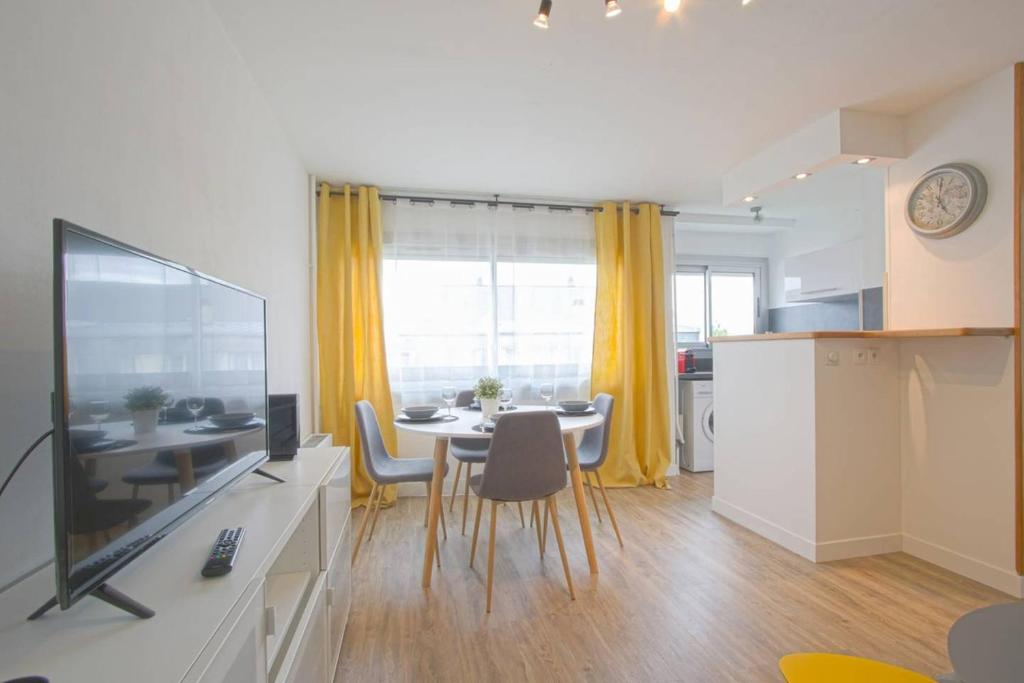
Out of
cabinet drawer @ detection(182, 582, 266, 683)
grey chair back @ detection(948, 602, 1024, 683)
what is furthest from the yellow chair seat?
cabinet drawer @ detection(182, 582, 266, 683)

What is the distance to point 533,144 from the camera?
9.20 feet

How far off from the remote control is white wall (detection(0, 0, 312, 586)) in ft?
0.92

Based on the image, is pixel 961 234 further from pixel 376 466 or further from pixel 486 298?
pixel 376 466

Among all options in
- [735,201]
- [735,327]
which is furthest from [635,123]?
[735,327]

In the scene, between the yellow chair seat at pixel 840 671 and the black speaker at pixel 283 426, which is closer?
the yellow chair seat at pixel 840 671

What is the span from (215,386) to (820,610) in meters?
2.55

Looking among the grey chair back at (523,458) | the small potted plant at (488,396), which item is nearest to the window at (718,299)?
the small potted plant at (488,396)

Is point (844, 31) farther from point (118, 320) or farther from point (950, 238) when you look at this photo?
point (118, 320)

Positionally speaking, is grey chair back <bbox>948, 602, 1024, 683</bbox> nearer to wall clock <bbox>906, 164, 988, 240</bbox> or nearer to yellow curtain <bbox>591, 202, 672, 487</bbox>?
wall clock <bbox>906, 164, 988, 240</bbox>

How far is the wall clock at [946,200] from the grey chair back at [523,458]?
233 cm

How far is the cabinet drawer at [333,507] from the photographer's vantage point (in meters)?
1.46

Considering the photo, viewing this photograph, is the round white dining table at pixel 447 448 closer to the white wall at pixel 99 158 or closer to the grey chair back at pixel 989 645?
the white wall at pixel 99 158

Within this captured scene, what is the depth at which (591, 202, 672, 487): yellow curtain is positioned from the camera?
389cm

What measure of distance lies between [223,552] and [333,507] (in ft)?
2.33
